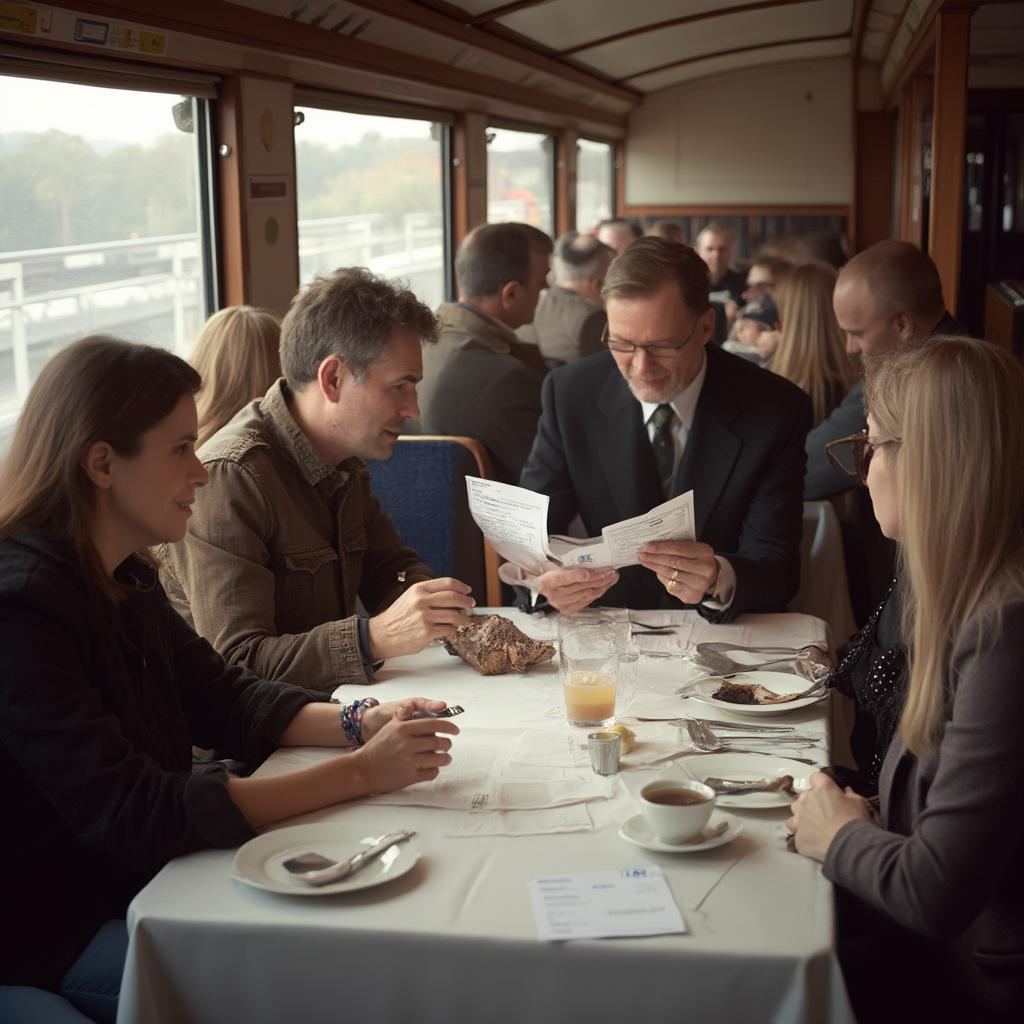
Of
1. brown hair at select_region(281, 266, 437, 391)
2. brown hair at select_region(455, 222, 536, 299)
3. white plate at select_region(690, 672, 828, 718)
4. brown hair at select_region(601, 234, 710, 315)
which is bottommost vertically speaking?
white plate at select_region(690, 672, 828, 718)

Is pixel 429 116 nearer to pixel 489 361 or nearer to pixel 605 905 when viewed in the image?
pixel 489 361

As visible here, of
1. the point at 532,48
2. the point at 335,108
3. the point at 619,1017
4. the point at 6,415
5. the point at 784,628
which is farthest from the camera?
the point at 532,48

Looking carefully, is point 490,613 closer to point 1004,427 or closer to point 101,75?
point 1004,427

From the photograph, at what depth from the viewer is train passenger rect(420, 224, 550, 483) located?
450 cm

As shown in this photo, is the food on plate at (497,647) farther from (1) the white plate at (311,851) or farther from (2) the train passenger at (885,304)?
(2) the train passenger at (885,304)

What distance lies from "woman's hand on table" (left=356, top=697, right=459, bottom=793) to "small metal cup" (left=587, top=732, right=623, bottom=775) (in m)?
0.22

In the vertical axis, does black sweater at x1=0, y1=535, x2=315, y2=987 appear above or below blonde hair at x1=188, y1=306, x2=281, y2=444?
below

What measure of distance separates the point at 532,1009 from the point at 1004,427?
2.99 feet

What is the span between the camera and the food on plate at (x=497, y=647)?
2383 millimetres

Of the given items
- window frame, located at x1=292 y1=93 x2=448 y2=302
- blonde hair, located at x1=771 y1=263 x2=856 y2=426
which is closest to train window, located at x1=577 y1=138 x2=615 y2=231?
window frame, located at x1=292 y1=93 x2=448 y2=302

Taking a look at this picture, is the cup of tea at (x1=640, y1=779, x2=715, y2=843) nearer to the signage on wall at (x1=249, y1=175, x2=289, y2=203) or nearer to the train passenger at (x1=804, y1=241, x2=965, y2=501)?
the train passenger at (x1=804, y1=241, x2=965, y2=501)

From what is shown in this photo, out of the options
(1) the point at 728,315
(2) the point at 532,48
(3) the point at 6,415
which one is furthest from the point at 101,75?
(1) the point at 728,315

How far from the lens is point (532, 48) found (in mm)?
7320

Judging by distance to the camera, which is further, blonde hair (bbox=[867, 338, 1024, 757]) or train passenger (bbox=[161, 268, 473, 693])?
train passenger (bbox=[161, 268, 473, 693])
